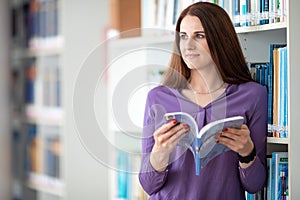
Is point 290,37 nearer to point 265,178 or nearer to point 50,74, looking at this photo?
point 265,178

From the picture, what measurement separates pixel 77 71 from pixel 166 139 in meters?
1.44

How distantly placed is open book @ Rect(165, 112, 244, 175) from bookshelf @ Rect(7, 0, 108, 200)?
1.25 meters

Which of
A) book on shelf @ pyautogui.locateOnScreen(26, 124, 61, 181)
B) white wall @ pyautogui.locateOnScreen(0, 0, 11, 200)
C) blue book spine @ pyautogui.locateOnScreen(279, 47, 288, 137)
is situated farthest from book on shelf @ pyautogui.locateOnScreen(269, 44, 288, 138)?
book on shelf @ pyautogui.locateOnScreen(26, 124, 61, 181)

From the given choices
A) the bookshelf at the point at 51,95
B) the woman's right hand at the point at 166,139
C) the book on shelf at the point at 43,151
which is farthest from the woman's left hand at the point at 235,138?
the book on shelf at the point at 43,151

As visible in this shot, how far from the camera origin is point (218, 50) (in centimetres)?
182

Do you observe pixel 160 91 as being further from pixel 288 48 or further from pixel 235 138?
pixel 288 48

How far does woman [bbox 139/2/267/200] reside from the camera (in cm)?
180

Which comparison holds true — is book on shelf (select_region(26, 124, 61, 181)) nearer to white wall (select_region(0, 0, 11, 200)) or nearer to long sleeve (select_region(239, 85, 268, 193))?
white wall (select_region(0, 0, 11, 200))

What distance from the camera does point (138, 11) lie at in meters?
2.59

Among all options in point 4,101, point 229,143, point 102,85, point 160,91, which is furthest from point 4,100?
point 229,143

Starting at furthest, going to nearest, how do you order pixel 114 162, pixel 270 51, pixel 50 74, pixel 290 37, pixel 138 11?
pixel 50 74 < pixel 138 11 < pixel 114 162 < pixel 270 51 < pixel 290 37

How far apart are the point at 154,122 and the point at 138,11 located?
0.90 m

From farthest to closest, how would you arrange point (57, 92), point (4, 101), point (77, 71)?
point (57, 92), point (77, 71), point (4, 101)

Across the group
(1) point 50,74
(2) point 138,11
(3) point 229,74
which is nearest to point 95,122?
(3) point 229,74
